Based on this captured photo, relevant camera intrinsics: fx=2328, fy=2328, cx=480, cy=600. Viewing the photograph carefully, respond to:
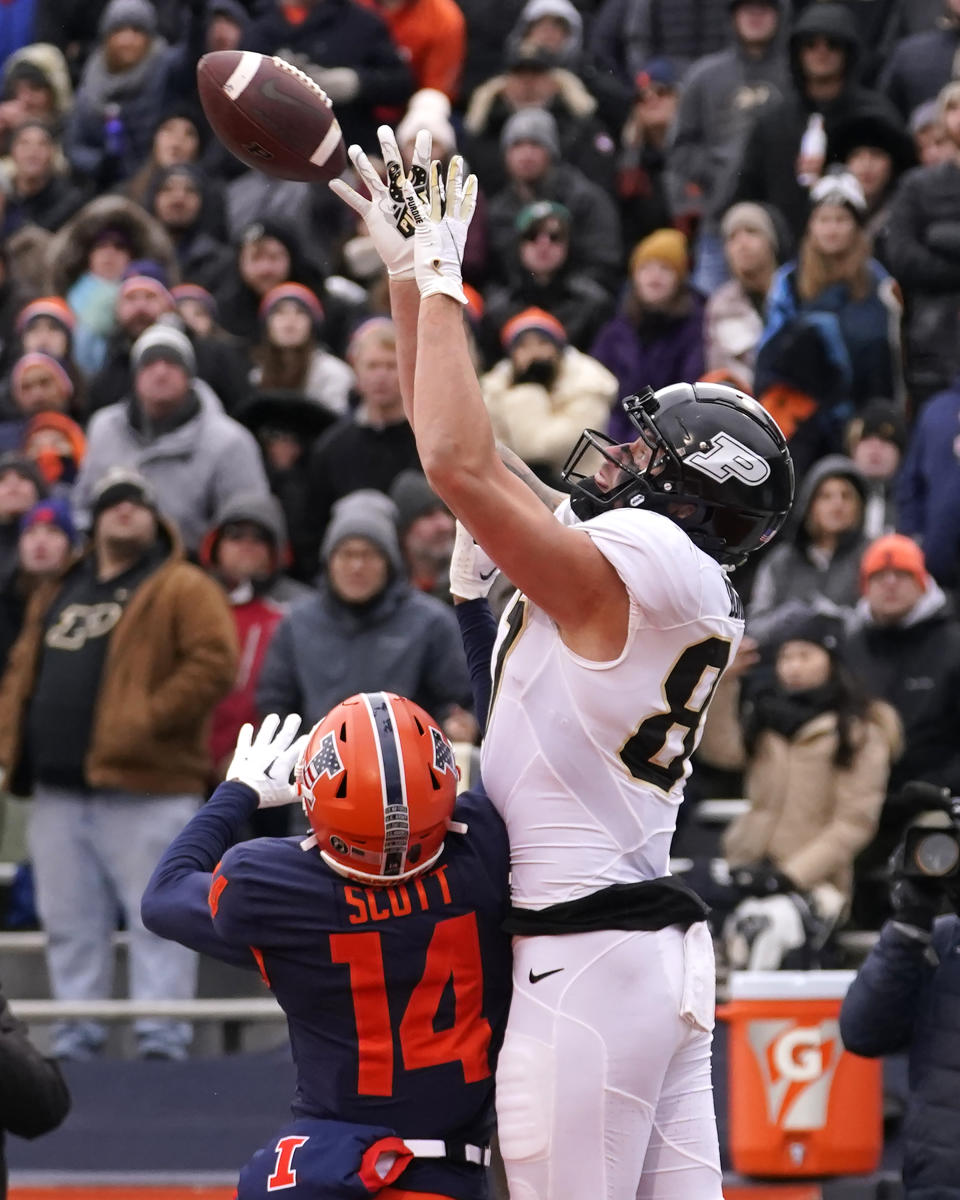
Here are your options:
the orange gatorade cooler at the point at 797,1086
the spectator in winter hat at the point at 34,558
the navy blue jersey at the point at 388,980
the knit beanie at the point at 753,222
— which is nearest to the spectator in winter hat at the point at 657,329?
the knit beanie at the point at 753,222

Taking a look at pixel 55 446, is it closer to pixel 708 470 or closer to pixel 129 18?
pixel 129 18

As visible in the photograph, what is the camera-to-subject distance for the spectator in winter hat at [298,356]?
9.59m

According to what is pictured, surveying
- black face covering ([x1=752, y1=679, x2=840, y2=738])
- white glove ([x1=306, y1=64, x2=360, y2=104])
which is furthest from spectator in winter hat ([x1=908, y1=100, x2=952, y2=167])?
black face covering ([x1=752, y1=679, x2=840, y2=738])

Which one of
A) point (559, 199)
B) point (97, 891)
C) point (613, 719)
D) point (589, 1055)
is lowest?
point (97, 891)

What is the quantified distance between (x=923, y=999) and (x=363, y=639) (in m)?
2.97

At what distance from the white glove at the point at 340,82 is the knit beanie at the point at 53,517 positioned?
3150mm

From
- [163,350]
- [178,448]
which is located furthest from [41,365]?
[178,448]

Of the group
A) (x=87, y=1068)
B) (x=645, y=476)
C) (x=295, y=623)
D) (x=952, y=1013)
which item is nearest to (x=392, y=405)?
(x=295, y=623)

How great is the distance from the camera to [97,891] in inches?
308

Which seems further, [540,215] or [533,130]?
[533,130]

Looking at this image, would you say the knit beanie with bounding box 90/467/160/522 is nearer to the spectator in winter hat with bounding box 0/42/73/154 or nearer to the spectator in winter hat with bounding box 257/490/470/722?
the spectator in winter hat with bounding box 257/490/470/722

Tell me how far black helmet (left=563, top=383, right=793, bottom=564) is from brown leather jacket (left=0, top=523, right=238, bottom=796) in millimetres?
4031

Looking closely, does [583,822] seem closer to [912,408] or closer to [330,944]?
[330,944]

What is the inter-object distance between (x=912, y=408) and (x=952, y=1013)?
4.97m
